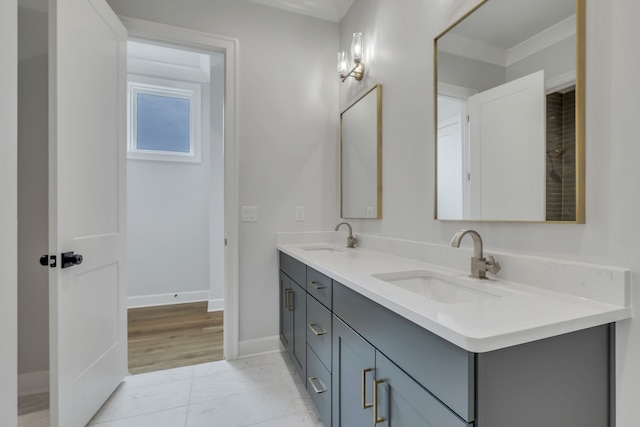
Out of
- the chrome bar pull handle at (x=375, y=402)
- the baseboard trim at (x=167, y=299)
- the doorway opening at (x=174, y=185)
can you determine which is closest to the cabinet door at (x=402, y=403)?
the chrome bar pull handle at (x=375, y=402)

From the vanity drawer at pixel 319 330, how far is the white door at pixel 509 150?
784mm

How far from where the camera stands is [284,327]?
214cm

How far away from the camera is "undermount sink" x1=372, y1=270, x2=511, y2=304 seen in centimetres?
101

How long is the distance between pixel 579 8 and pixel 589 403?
1096 mm

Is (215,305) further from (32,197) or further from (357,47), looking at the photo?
(357,47)

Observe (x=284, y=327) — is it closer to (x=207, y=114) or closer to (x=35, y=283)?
(x=35, y=283)

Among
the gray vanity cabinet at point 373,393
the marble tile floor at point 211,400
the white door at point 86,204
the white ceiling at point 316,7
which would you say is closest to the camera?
the gray vanity cabinet at point 373,393

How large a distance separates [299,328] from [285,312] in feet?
1.20

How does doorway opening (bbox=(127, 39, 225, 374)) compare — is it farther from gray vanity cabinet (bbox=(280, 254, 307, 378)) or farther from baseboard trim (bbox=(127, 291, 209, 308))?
gray vanity cabinet (bbox=(280, 254, 307, 378))

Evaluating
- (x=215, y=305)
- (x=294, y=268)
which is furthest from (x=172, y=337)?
(x=294, y=268)

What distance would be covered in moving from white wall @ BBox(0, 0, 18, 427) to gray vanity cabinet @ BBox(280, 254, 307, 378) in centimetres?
115

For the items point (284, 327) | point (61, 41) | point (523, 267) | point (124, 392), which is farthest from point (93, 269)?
point (523, 267)

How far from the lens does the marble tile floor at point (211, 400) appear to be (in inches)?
58.9

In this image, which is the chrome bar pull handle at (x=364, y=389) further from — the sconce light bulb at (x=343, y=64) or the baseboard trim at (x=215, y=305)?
the baseboard trim at (x=215, y=305)
